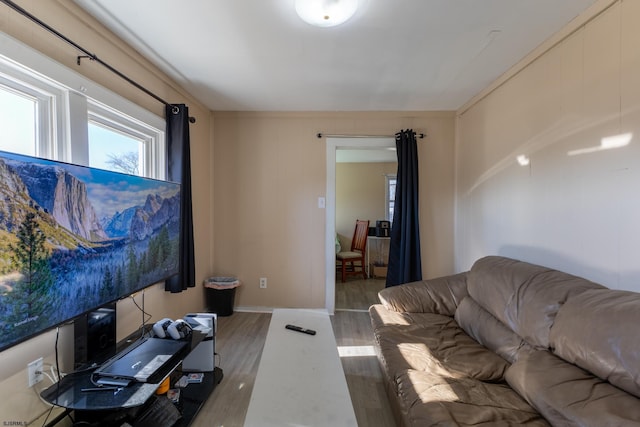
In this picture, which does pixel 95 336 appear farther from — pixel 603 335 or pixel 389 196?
pixel 389 196

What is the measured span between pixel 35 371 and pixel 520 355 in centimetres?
244

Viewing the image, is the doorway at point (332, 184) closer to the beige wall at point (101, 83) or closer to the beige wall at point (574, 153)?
the beige wall at point (574, 153)

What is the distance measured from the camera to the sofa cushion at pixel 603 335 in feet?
3.30

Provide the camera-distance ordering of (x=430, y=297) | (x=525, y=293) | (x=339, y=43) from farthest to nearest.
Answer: (x=430, y=297)
(x=339, y=43)
(x=525, y=293)

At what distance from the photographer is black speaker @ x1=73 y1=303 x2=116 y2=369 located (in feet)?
4.87

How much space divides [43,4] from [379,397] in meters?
2.96

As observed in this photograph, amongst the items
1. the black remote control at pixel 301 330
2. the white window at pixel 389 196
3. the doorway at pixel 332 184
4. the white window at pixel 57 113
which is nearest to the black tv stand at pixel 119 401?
the black remote control at pixel 301 330

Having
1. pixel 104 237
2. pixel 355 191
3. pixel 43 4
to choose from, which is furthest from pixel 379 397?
pixel 355 191

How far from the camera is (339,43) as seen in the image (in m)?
1.93

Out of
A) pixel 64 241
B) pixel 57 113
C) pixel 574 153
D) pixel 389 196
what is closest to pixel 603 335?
pixel 574 153

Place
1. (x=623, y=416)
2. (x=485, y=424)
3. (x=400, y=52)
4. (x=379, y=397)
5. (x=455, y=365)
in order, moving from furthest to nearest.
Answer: (x=400, y=52), (x=379, y=397), (x=455, y=365), (x=485, y=424), (x=623, y=416)

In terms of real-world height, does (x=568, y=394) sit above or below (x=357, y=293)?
above

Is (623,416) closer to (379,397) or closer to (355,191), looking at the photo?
(379,397)

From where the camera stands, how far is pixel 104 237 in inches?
55.4
